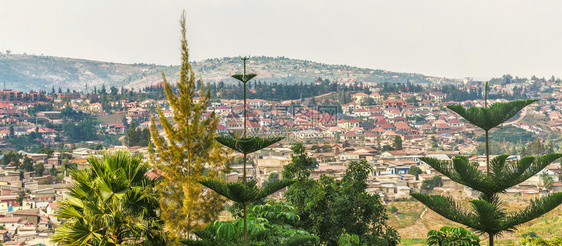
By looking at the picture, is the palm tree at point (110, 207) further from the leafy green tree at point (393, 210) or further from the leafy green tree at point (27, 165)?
the leafy green tree at point (27, 165)

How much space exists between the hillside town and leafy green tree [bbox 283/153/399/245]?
864 centimetres

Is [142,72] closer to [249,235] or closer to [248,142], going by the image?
[249,235]

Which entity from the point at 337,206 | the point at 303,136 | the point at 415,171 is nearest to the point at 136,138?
the point at 303,136

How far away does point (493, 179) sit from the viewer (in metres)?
3.35

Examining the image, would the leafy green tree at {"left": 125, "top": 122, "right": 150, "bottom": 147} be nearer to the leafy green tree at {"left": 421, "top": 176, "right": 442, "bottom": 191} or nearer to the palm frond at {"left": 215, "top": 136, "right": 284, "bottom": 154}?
the leafy green tree at {"left": 421, "top": 176, "right": 442, "bottom": 191}

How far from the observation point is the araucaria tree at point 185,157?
403cm

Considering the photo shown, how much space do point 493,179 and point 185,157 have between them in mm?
2404

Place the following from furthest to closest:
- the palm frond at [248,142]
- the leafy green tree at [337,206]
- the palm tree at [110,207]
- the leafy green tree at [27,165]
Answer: the leafy green tree at [27,165] → the leafy green tree at [337,206] → the palm tree at [110,207] → the palm frond at [248,142]

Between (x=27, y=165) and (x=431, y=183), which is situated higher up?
(x=27, y=165)

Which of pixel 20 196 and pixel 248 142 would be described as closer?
pixel 248 142

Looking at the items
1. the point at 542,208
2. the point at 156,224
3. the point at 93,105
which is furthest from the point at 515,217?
the point at 93,105

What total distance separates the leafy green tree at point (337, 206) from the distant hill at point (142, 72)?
101 meters

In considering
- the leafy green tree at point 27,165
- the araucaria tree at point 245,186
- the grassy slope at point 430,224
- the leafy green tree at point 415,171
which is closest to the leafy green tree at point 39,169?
the leafy green tree at point 27,165

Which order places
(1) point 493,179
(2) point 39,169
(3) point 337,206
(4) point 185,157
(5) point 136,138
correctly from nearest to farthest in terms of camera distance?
(1) point 493,179 < (4) point 185,157 < (3) point 337,206 < (2) point 39,169 < (5) point 136,138
